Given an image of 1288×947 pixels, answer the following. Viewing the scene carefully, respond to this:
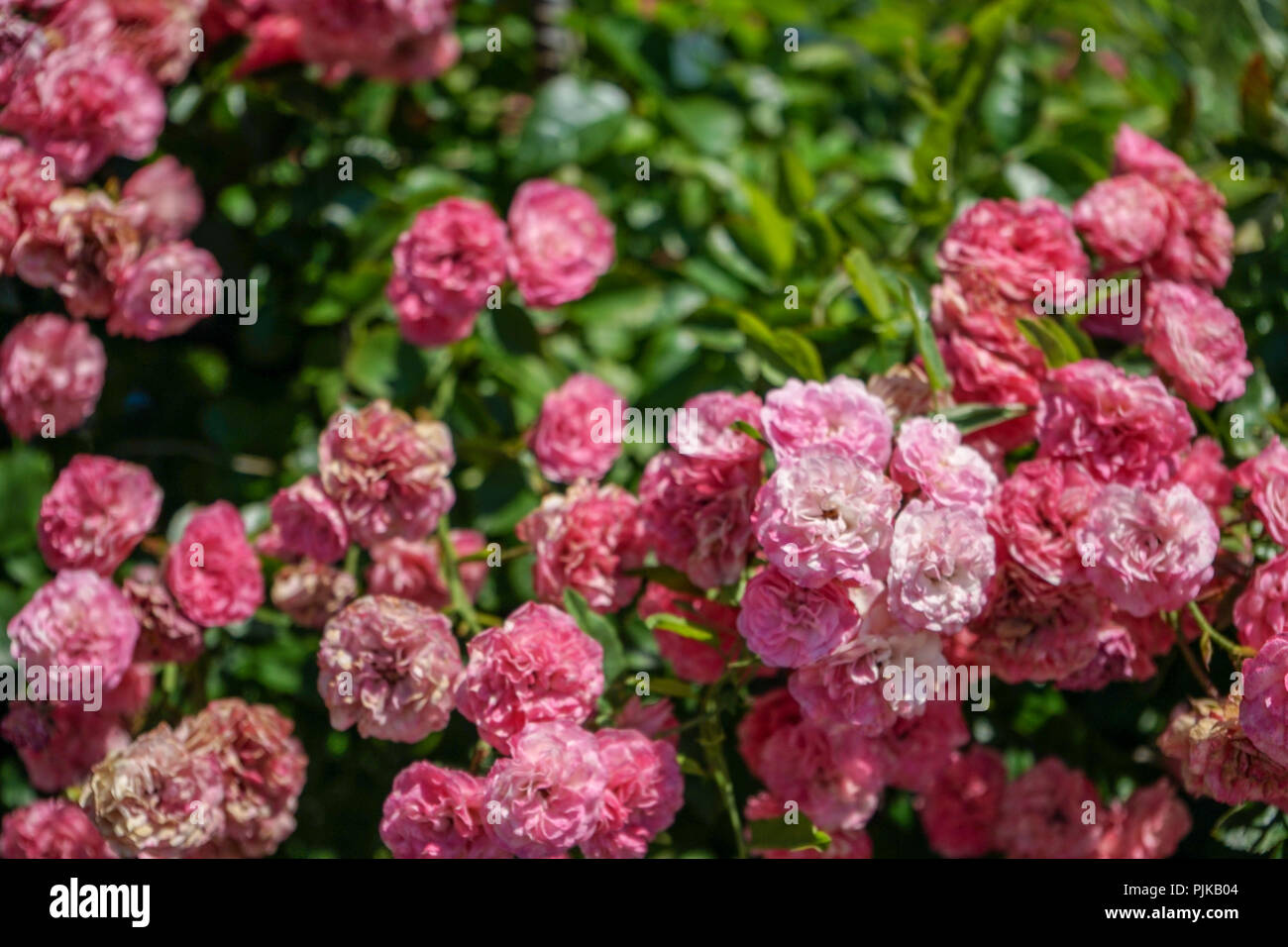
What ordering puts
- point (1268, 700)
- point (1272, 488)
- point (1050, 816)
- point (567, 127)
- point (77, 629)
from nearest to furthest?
point (1268, 700) → point (1272, 488) → point (77, 629) → point (1050, 816) → point (567, 127)

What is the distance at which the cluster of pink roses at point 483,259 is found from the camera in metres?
1.28

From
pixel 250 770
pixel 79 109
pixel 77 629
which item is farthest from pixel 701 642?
pixel 79 109

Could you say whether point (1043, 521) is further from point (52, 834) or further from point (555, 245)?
point (52, 834)

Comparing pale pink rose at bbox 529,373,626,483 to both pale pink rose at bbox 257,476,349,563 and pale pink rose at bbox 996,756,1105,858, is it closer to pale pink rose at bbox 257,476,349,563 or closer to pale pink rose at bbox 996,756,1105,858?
pale pink rose at bbox 257,476,349,563

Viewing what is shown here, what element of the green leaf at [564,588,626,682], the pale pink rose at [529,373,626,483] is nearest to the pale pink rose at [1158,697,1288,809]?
the green leaf at [564,588,626,682]

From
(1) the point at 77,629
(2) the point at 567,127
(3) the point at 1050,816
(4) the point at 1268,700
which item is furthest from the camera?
(2) the point at 567,127

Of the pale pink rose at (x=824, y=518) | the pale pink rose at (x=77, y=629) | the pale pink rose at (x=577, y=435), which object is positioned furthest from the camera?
the pale pink rose at (x=577, y=435)

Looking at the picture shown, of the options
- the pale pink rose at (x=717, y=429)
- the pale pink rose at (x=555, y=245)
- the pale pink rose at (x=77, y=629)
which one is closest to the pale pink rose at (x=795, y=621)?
the pale pink rose at (x=717, y=429)

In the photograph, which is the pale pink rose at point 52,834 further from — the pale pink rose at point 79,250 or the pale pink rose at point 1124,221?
the pale pink rose at point 1124,221

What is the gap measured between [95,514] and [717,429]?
2.11 feet

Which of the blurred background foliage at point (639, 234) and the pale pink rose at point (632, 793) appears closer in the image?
the pale pink rose at point (632, 793)

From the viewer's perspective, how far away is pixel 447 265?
4.18ft

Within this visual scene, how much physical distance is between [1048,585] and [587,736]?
412mm

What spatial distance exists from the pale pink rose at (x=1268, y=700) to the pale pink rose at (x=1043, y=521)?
0.15 metres
